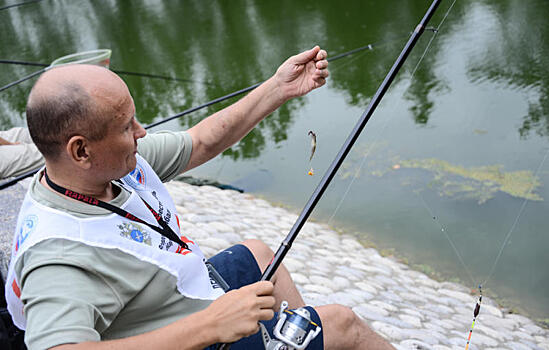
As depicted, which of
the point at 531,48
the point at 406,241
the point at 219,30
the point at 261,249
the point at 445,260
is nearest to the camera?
the point at 261,249

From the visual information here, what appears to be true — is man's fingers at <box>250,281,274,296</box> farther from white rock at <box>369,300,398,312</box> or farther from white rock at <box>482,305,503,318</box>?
white rock at <box>482,305,503,318</box>

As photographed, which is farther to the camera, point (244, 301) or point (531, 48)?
point (531, 48)

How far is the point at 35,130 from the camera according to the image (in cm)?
133

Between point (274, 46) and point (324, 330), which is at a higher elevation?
point (324, 330)

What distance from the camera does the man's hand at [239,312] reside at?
128cm

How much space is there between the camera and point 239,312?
4.28 ft

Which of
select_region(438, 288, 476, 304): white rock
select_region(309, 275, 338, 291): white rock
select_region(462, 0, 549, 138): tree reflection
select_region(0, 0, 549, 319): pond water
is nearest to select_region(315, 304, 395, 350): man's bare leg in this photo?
select_region(309, 275, 338, 291): white rock

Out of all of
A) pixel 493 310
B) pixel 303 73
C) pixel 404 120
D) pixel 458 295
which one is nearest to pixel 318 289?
pixel 458 295

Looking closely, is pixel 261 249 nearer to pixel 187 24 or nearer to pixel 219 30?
pixel 219 30

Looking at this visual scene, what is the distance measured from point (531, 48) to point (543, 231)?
387 cm

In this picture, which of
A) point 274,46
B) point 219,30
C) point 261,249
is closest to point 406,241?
point 261,249

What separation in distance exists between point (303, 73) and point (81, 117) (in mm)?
917

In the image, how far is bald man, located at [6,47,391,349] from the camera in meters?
1.21

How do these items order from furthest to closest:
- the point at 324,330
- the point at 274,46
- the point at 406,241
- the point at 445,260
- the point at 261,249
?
1. the point at 274,46
2. the point at 406,241
3. the point at 445,260
4. the point at 261,249
5. the point at 324,330
